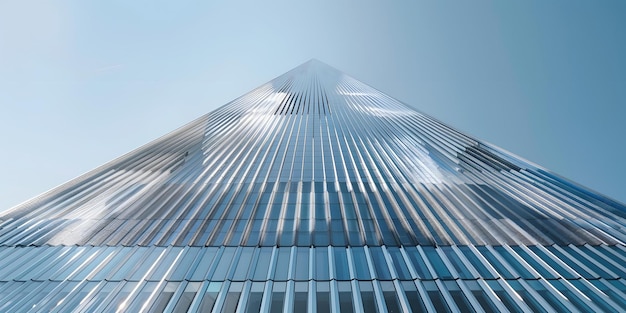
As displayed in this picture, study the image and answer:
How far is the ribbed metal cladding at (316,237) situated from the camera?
462 inches

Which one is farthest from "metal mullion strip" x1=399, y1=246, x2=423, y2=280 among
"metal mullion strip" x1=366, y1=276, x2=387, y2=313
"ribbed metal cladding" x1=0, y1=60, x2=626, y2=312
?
"metal mullion strip" x1=366, y1=276, x2=387, y2=313

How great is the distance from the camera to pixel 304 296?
11688mm

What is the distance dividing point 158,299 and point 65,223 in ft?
42.9

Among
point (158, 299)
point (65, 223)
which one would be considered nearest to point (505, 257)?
point (158, 299)

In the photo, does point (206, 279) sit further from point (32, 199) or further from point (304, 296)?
point (32, 199)

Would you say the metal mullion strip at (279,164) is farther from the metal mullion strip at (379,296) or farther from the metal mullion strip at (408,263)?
the metal mullion strip at (408,263)

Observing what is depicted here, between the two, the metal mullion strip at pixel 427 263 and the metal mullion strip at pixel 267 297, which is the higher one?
the metal mullion strip at pixel 267 297

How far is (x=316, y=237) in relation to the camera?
53.4ft

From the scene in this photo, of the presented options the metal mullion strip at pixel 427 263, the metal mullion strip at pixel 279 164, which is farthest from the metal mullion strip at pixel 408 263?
the metal mullion strip at pixel 279 164

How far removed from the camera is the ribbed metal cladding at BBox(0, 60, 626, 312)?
38.5ft

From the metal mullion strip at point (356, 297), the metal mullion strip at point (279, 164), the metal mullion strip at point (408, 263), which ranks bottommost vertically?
the metal mullion strip at point (279, 164)

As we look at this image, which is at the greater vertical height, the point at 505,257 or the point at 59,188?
the point at 505,257

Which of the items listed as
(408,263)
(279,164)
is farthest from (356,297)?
(279,164)

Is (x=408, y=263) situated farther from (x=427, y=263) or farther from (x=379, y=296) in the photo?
(x=379, y=296)
